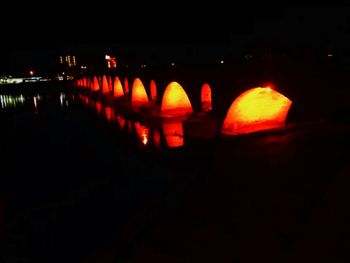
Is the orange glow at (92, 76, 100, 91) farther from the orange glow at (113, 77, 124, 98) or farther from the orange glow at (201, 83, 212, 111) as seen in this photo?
the orange glow at (201, 83, 212, 111)

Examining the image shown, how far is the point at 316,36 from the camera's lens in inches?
701

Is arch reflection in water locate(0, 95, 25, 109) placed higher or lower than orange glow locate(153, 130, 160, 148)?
higher

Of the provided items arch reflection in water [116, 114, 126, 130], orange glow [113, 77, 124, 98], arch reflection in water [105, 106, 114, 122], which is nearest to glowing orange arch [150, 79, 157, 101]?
arch reflection in water [116, 114, 126, 130]

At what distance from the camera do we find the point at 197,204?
16.4 ft

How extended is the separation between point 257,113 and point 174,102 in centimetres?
721

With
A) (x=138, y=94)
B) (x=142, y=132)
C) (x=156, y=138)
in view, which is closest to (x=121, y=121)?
(x=138, y=94)

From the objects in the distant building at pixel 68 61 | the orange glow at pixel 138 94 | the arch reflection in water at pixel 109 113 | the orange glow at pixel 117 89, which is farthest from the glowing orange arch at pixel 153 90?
the distant building at pixel 68 61

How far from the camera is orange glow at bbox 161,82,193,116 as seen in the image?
19202 mm

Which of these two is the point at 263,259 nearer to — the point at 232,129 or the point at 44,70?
the point at 232,129

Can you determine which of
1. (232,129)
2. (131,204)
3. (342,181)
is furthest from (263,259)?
(232,129)

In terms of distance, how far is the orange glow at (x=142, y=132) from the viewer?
16.8m

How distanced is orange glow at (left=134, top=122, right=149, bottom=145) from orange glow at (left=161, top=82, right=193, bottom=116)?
5.81 ft

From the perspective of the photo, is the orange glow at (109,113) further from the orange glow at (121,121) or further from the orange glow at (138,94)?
the orange glow at (138,94)

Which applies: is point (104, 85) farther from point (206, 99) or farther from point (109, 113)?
point (206, 99)
